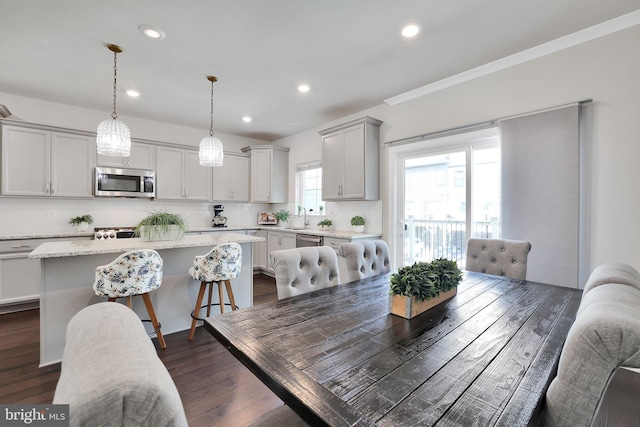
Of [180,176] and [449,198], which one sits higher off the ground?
[180,176]

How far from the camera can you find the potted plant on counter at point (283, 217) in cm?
557

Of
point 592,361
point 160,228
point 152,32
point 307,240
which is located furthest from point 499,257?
point 152,32

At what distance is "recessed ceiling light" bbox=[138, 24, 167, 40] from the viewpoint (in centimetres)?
233

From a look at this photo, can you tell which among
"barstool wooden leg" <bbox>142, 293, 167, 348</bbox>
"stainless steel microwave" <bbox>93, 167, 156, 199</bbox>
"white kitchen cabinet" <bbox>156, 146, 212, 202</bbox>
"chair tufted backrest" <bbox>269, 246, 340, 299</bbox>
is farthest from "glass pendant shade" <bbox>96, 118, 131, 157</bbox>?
"white kitchen cabinet" <bbox>156, 146, 212, 202</bbox>

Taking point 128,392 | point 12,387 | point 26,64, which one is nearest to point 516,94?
point 128,392

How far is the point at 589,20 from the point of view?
223cm

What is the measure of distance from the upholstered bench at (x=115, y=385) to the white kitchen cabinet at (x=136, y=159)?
15.0 ft

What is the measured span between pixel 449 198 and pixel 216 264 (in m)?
2.74

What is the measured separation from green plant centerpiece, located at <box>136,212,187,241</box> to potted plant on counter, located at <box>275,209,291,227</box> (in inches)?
109

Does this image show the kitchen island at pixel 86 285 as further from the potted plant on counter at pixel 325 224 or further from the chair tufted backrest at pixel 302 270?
the potted plant on counter at pixel 325 224

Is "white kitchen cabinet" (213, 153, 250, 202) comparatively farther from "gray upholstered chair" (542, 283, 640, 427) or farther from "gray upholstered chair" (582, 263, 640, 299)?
"gray upholstered chair" (542, 283, 640, 427)

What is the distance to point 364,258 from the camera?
212 centimetres

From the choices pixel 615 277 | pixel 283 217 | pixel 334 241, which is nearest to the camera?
pixel 615 277

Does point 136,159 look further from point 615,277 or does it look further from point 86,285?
point 615,277
